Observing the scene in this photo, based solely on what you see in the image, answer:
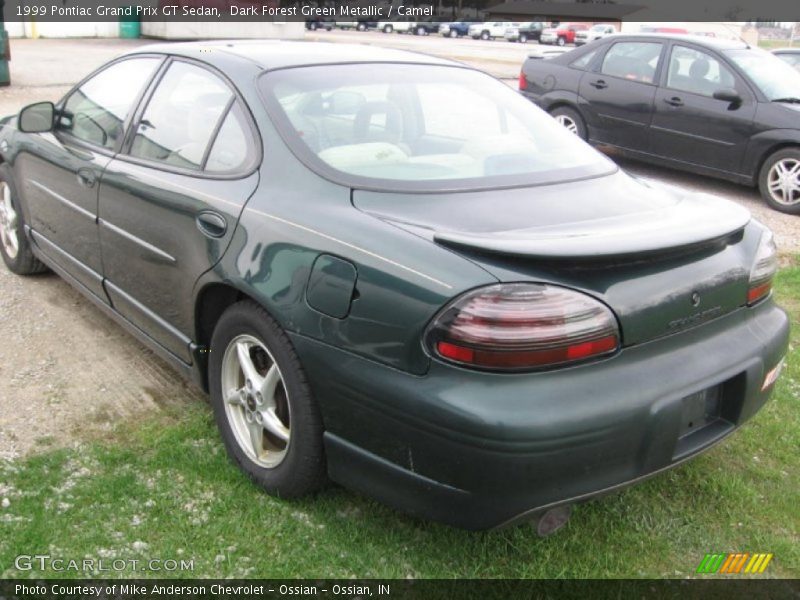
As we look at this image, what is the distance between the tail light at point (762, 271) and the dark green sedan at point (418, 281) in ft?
0.04

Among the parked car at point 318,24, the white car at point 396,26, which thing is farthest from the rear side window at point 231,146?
the white car at point 396,26

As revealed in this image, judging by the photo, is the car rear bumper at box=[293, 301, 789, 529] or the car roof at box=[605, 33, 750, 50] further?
the car roof at box=[605, 33, 750, 50]

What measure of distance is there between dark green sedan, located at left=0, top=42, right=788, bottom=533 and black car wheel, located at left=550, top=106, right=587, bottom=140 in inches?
216

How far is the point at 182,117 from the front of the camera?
11.0ft

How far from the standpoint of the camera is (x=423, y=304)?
7.26 ft

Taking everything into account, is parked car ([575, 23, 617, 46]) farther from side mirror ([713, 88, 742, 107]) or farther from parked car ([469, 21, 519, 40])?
side mirror ([713, 88, 742, 107])

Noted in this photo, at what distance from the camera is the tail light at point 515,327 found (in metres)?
2.14

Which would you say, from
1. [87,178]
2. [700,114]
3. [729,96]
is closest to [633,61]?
[700,114]

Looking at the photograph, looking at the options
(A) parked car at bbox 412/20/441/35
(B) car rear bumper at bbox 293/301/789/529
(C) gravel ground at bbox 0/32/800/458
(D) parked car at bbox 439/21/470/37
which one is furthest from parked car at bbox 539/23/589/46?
(B) car rear bumper at bbox 293/301/789/529

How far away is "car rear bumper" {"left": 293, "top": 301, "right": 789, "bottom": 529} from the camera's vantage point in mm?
2121

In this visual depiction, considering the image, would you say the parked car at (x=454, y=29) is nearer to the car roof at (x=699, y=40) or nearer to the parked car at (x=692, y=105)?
the parked car at (x=692, y=105)

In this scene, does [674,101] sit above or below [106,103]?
below

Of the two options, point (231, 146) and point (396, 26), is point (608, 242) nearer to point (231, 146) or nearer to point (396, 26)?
point (231, 146)

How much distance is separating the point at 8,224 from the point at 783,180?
6.44 metres
